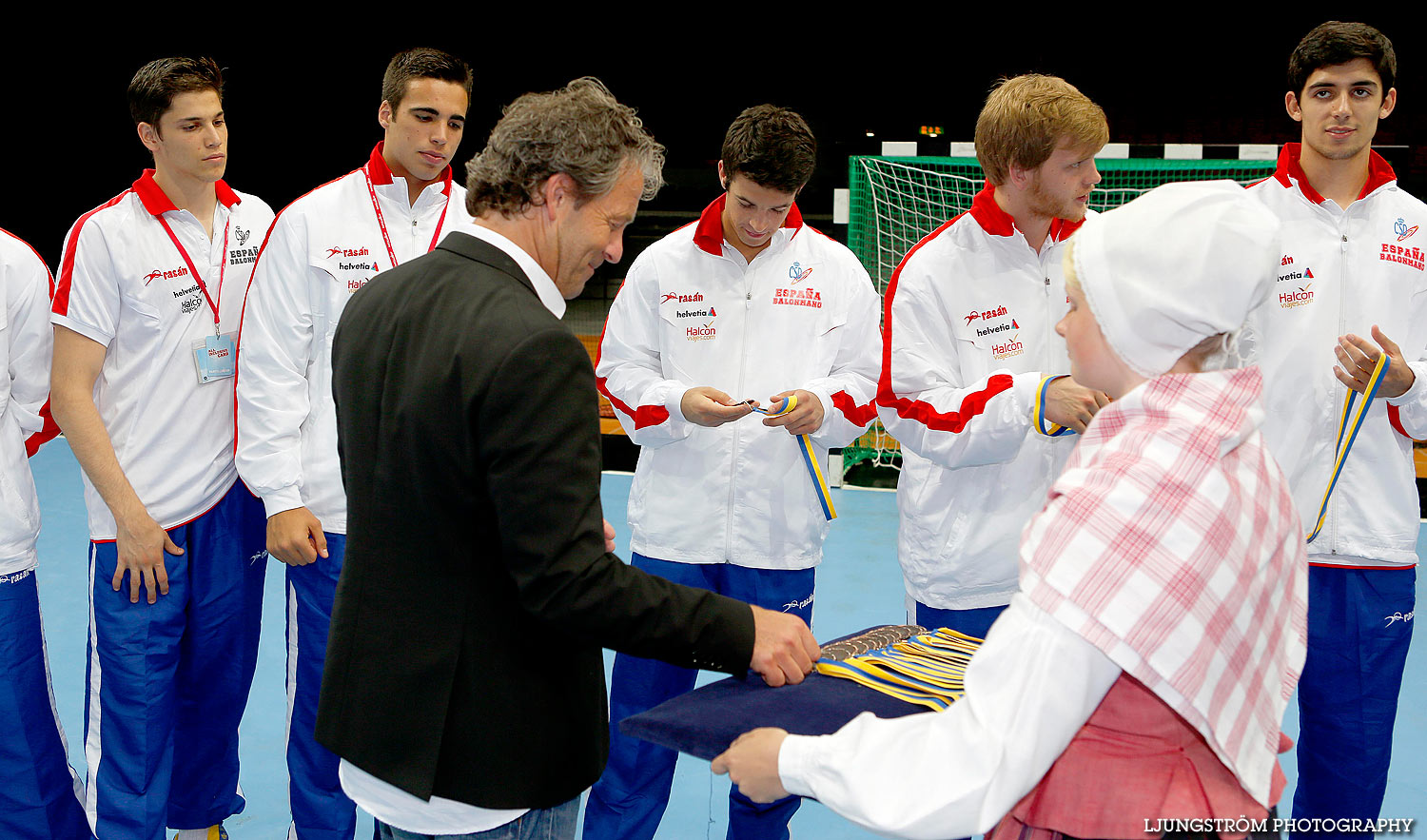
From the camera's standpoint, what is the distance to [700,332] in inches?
107

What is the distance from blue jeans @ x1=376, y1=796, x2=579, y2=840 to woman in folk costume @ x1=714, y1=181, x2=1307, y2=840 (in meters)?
0.35

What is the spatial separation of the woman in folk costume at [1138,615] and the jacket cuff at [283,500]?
1.68 meters

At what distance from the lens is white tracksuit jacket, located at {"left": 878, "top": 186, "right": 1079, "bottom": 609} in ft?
7.82

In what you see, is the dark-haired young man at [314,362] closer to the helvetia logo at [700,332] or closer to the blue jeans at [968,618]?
the helvetia logo at [700,332]

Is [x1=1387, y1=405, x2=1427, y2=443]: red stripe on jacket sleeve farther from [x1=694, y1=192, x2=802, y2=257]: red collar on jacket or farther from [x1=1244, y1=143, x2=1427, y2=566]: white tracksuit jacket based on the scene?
[x1=694, y1=192, x2=802, y2=257]: red collar on jacket

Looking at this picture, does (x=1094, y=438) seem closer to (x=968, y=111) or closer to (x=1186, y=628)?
(x=1186, y=628)

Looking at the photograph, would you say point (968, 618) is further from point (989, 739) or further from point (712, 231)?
point (989, 739)

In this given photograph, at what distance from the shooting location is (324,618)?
2672 mm

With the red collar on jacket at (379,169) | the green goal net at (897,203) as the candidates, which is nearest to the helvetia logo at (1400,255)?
the red collar on jacket at (379,169)

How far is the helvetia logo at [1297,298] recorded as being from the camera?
249 centimetres

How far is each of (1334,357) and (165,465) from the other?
280cm

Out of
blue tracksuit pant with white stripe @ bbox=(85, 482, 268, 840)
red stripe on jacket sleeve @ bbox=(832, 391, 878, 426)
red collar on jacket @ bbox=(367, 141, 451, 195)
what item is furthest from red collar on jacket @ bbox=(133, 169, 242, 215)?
red stripe on jacket sleeve @ bbox=(832, 391, 878, 426)

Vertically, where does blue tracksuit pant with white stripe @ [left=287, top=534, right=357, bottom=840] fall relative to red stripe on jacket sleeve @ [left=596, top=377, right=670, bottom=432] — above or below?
below

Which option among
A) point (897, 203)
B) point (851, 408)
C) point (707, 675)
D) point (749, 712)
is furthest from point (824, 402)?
point (897, 203)
